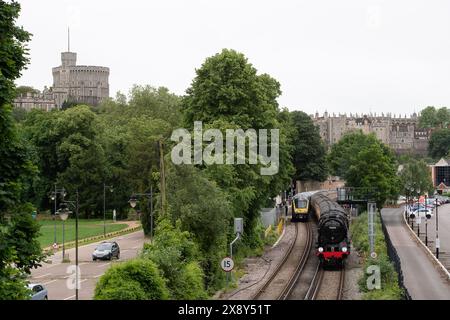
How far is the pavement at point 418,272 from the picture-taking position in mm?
33719

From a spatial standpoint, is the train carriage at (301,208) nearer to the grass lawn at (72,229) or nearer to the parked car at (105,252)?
the grass lawn at (72,229)

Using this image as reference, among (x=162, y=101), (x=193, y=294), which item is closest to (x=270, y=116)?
(x=193, y=294)

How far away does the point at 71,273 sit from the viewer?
4062 centimetres

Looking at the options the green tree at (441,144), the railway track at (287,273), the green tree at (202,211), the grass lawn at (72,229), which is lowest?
the railway track at (287,273)

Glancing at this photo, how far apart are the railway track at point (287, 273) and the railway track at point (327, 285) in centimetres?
105

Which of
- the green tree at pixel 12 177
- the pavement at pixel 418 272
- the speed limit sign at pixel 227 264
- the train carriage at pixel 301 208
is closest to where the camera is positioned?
the green tree at pixel 12 177

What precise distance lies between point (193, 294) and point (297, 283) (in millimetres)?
10631

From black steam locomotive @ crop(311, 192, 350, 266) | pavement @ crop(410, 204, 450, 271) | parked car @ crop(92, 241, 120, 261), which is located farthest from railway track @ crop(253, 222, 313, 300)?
parked car @ crop(92, 241, 120, 261)

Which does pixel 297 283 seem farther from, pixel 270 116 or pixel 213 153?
pixel 270 116

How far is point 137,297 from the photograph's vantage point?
21.6 m

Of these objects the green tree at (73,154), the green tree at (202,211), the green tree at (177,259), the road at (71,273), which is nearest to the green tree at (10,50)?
the green tree at (177,259)

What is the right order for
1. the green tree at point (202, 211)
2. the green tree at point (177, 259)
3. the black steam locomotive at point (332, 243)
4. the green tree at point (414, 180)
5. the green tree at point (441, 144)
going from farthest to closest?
1. the green tree at point (441, 144)
2. the green tree at point (414, 180)
3. the black steam locomotive at point (332, 243)
4. the green tree at point (202, 211)
5. the green tree at point (177, 259)

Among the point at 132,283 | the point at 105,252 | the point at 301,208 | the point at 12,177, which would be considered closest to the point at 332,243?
the point at 105,252

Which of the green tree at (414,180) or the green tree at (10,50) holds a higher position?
the green tree at (10,50)
